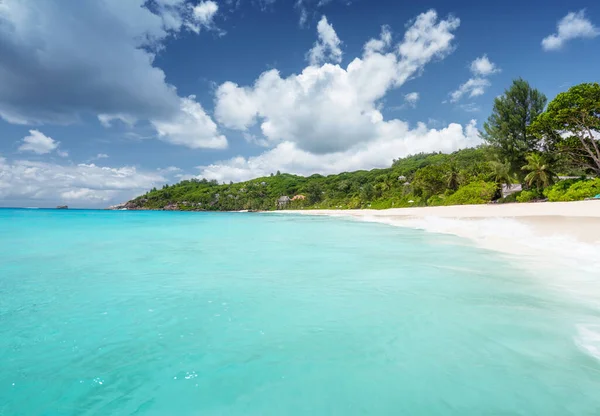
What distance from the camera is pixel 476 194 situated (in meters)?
38.2

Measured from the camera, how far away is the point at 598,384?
8.93 feet

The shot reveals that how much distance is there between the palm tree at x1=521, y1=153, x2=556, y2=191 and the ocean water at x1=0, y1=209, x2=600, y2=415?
30.2 metres

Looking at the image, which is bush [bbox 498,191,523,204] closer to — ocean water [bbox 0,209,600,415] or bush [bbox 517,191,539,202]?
bush [bbox 517,191,539,202]

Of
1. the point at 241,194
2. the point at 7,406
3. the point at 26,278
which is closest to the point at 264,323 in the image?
the point at 7,406

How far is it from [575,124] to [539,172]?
197 inches

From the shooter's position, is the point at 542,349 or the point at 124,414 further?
the point at 542,349

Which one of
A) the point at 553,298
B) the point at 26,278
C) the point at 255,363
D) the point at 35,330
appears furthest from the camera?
the point at 26,278

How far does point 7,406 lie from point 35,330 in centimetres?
192

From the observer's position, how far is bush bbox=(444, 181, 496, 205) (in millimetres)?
36938

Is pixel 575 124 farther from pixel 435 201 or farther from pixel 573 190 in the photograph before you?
pixel 435 201

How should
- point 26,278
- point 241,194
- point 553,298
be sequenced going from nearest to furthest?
point 553,298, point 26,278, point 241,194

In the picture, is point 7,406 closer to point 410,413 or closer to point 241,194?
point 410,413

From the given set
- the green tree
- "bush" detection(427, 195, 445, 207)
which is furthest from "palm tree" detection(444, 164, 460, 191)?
the green tree

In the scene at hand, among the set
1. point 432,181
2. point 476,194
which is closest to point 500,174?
point 476,194
